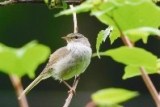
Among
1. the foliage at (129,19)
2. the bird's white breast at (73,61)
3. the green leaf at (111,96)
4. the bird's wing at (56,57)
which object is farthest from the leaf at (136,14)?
the bird's wing at (56,57)

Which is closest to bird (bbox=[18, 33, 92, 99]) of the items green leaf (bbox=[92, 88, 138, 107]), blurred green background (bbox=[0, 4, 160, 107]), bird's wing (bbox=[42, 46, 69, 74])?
bird's wing (bbox=[42, 46, 69, 74])

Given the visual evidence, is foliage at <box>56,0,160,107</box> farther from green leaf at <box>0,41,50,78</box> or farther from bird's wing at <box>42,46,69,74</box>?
bird's wing at <box>42,46,69,74</box>

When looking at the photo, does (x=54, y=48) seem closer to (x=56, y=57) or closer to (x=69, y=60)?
(x=56, y=57)

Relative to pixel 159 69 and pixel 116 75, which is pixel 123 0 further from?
pixel 116 75

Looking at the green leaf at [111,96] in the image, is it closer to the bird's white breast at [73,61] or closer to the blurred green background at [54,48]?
the bird's white breast at [73,61]

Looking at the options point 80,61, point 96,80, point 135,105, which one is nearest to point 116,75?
point 96,80

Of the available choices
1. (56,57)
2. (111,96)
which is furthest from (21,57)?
(56,57)
